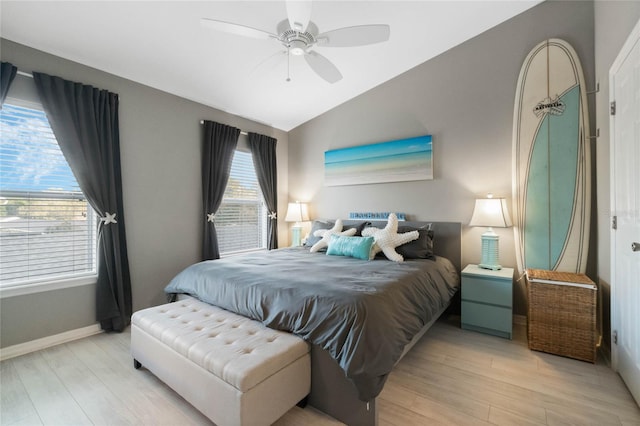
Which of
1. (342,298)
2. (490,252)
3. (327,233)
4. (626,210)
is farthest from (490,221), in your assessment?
(342,298)

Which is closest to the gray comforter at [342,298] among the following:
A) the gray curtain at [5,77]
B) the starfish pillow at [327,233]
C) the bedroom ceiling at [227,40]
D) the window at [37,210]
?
the starfish pillow at [327,233]

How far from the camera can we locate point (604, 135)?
2.32 m

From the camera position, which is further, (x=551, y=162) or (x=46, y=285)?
(x=551, y=162)

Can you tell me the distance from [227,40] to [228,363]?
2682 mm

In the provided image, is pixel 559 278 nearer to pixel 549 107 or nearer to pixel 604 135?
pixel 604 135

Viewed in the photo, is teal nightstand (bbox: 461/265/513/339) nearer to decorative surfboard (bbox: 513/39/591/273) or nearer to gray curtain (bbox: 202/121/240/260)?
decorative surfboard (bbox: 513/39/591/273)

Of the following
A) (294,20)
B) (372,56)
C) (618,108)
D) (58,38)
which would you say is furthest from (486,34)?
(58,38)

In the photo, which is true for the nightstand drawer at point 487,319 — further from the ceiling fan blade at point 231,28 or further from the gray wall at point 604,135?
the ceiling fan blade at point 231,28

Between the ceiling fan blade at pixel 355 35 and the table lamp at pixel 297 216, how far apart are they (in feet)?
8.79

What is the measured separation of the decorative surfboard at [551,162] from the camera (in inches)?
104

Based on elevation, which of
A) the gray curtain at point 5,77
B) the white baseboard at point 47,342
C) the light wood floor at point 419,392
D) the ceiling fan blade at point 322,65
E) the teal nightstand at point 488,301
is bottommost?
the light wood floor at point 419,392

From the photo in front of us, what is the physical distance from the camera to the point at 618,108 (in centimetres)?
198

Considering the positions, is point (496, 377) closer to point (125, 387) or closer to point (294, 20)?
point (125, 387)

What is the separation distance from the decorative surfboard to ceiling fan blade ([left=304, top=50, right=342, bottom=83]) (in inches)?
77.4
